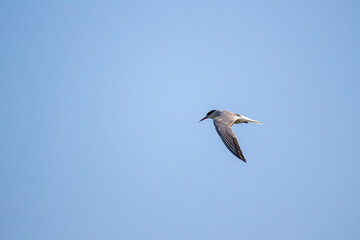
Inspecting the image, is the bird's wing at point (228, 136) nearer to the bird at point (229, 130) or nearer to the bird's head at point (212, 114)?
the bird at point (229, 130)

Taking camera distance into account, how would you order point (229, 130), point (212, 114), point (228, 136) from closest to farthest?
1. point (228, 136)
2. point (229, 130)
3. point (212, 114)

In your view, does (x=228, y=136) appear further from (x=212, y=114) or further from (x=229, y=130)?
(x=212, y=114)

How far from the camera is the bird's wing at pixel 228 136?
40.9 feet

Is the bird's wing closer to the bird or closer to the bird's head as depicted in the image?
the bird

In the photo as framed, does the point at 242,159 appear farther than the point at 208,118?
No

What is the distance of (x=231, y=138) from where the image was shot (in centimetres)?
1319

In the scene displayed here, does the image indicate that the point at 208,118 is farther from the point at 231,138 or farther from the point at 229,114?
the point at 231,138

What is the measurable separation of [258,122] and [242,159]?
5146mm

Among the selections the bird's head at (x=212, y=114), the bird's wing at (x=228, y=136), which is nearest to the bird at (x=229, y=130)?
the bird's wing at (x=228, y=136)

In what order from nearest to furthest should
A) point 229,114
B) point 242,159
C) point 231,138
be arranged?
point 242,159, point 231,138, point 229,114

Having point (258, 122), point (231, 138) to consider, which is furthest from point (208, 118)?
point (231, 138)

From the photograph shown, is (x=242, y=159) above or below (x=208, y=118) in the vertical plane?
below

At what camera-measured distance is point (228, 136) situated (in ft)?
43.9

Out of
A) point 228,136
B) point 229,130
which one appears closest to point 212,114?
point 229,130
